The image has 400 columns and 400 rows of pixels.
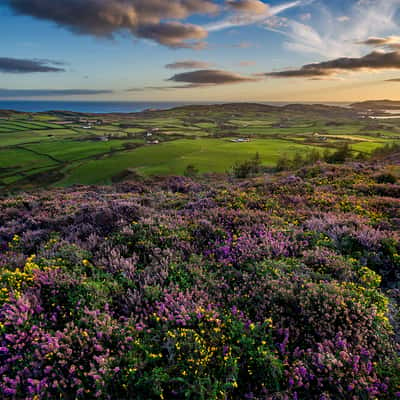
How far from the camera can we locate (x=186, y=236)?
21.9 ft

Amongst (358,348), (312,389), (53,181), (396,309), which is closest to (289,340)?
(312,389)

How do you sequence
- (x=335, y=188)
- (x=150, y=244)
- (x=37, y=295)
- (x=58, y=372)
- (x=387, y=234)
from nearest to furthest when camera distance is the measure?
1. (x=58, y=372)
2. (x=37, y=295)
3. (x=150, y=244)
4. (x=387, y=234)
5. (x=335, y=188)

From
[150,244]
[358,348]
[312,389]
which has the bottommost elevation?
[312,389]

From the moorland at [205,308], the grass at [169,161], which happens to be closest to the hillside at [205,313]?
the moorland at [205,308]

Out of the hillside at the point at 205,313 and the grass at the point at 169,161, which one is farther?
the grass at the point at 169,161

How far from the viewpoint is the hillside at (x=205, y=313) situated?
10.7 ft

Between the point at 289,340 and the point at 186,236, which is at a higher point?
the point at 186,236

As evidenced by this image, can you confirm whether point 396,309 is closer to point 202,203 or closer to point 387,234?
point 387,234

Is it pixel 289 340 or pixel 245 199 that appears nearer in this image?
pixel 289 340

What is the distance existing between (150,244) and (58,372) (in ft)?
10.4

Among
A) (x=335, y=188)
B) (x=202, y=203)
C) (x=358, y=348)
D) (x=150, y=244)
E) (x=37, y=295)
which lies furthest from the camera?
(x=335, y=188)

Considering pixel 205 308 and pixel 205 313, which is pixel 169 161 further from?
pixel 205 313

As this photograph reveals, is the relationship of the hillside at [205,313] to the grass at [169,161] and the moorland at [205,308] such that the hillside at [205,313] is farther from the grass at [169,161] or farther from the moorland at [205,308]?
the grass at [169,161]

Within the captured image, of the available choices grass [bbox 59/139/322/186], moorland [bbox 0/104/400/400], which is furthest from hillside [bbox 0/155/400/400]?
grass [bbox 59/139/322/186]
